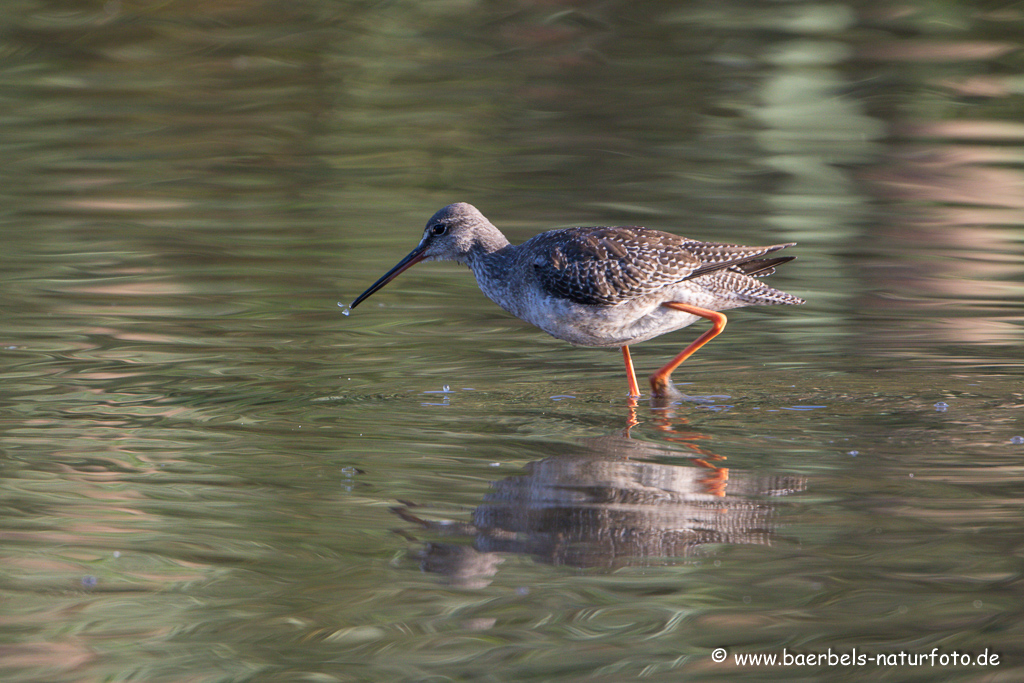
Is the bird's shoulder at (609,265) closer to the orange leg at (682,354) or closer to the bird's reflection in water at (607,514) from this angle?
the orange leg at (682,354)

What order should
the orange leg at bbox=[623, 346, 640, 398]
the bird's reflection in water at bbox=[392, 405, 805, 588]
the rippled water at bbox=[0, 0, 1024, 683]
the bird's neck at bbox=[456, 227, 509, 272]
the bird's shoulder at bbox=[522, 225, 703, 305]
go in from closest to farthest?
the rippled water at bbox=[0, 0, 1024, 683] < the bird's reflection in water at bbox=[392, 405, 805, 588] < the bird's shoulder at bbox=[522, 225, 703, 305] < the orange leg at bbox=[623, 346, 640, 398] < the bird's neck at bbox=[456, 227, 509, 272]

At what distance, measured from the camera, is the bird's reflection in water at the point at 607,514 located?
5195 mm

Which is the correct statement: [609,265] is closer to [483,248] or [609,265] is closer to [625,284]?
[625,284]

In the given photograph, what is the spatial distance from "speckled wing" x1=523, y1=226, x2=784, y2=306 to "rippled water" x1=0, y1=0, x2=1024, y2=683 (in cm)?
71

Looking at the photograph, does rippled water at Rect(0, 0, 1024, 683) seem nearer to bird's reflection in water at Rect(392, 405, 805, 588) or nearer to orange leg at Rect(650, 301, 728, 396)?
bird's reflection in water at Rect(392, 405, 805, 588)

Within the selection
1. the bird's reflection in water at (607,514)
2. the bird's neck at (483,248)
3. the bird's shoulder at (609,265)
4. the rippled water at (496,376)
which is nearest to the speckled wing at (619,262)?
the bird's shoulder at (609,265)

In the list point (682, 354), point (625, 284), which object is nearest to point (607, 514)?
point (625, 284)

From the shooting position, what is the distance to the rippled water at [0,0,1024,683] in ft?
15.3

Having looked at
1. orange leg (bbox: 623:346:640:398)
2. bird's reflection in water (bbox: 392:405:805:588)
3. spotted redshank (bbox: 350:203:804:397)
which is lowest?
orange leg (bbox: 623:346:640:398)

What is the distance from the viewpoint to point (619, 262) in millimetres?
7938

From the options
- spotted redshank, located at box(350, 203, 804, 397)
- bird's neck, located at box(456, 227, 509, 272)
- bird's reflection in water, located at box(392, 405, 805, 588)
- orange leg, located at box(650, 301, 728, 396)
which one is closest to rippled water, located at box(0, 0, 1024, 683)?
bird's reflection in water, located at box(392, 405, 805, 588)

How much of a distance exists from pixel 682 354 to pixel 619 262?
1038 millimetres

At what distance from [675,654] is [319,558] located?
1.64 metres

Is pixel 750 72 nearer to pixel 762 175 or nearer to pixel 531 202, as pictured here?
pixel 762 175
